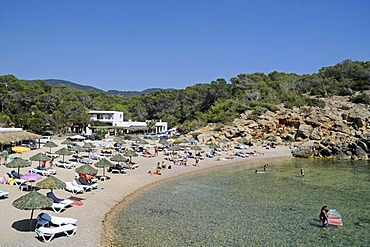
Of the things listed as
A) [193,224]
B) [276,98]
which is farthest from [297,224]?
[276,98]

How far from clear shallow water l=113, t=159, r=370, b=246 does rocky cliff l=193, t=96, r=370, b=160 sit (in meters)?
18.3

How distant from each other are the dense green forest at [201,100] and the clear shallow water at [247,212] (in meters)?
30.1

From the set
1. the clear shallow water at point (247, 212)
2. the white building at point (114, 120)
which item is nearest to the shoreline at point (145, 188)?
the clear shallow water at point (247, 212)

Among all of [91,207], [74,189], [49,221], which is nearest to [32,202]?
[49,221]

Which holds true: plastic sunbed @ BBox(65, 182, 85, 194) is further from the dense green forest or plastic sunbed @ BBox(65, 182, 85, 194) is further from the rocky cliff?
the dense green forest

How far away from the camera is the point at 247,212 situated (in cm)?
1571

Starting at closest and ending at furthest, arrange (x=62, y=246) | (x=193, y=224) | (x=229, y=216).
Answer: (x=62, y=246) → (x=193, y=224) → (x=229, y=216)

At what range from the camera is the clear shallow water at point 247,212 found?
12195 millimetres

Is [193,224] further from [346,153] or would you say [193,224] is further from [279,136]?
[279,136]

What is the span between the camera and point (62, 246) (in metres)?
10.2

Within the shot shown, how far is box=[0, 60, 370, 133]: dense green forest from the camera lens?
5594 cm

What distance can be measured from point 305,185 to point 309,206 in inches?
237

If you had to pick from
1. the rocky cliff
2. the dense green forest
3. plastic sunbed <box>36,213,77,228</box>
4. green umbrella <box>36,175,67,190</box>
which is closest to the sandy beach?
plastic sunbed <box>36,213,77,228</box>

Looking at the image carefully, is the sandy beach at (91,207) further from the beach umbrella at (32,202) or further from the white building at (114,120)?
the white building at (114,120)
